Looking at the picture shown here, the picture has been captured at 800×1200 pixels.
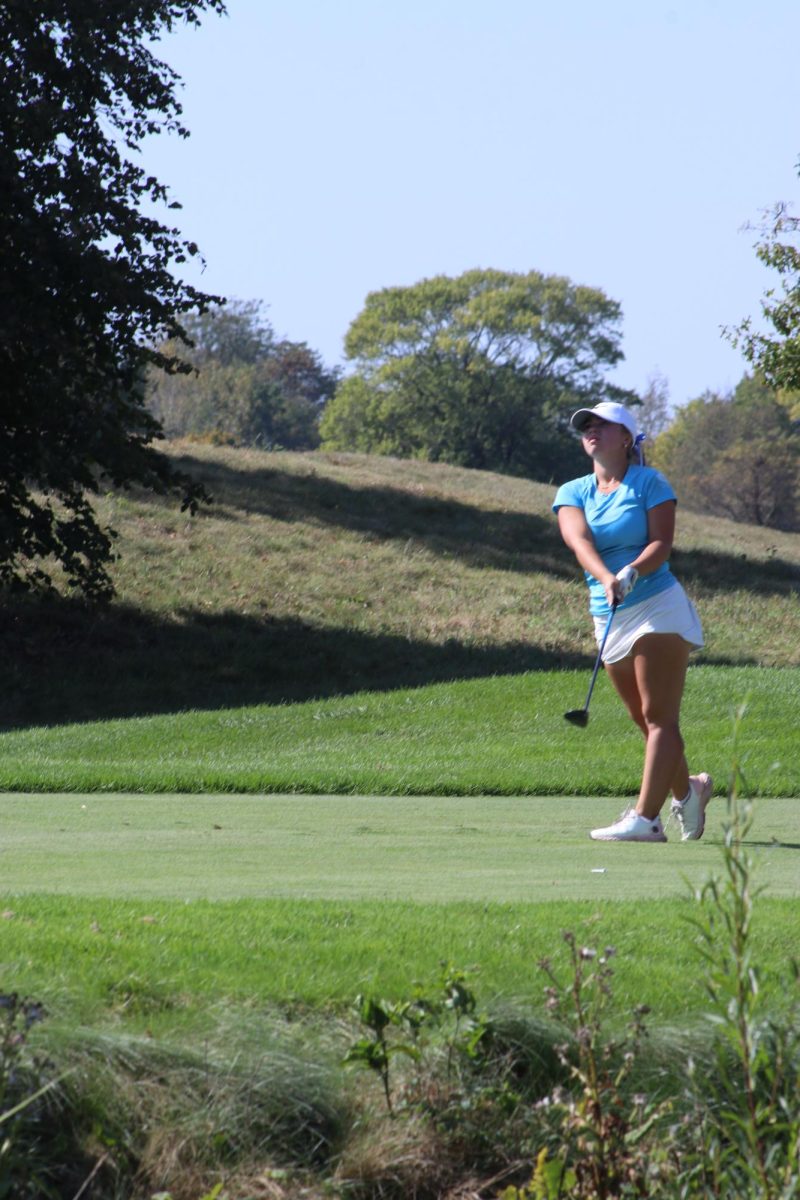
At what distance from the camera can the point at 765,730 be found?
56.2ft

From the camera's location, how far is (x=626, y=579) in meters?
7.59

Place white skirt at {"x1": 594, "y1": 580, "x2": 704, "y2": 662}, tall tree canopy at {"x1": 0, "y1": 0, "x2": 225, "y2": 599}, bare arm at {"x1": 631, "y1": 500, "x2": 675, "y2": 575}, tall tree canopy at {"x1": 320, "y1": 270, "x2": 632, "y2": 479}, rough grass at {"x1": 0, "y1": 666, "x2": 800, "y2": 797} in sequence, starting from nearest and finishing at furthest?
bare arm at {"x1": 631, "y1": 500, "x2": 675, "y2": 575} < white skirt at {"x1": 594, "y1": 580, "x2": 704, "y2": 662} < rough grass at {"x1": 0, "y1": 666, "x2": 800, "y2": 797} < tall tree canopy at {"x1": 0, "y1": 0, "x2": 225, "y2": 599} < tall tree canopy at {"x1": 320, "y1": 270, "x2": 632, "y2": 479}

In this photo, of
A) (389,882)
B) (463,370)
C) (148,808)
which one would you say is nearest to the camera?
(389,882)

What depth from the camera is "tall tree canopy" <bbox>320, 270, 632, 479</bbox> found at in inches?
3103

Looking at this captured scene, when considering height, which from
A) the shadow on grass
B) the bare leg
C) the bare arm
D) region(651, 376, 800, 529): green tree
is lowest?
the shadow on grass

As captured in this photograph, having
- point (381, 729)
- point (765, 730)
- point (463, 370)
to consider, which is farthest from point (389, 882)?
point (463, 370)

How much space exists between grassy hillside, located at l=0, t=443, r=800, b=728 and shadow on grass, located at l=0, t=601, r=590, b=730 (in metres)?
0.05

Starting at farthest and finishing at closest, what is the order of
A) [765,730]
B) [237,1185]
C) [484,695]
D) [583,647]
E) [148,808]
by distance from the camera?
[583,647], [484,695], [765,730], [148,808], [237,1185]

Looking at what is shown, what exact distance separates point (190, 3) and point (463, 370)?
57028 mm

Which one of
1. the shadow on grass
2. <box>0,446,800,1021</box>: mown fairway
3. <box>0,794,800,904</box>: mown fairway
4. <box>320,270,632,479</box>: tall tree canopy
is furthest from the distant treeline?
<box>0,794,800,904</box>: mown fairway

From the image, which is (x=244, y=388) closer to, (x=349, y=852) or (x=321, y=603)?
(x=321, y=603)

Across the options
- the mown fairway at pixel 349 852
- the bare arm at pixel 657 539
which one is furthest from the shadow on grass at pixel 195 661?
the bare arm at pixel 657 539

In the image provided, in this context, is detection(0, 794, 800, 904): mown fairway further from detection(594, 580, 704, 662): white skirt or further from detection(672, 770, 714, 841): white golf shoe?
detection(594, 580, 704, 662): white skirt

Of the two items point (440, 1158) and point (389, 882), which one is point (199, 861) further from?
point (440, 1158)
